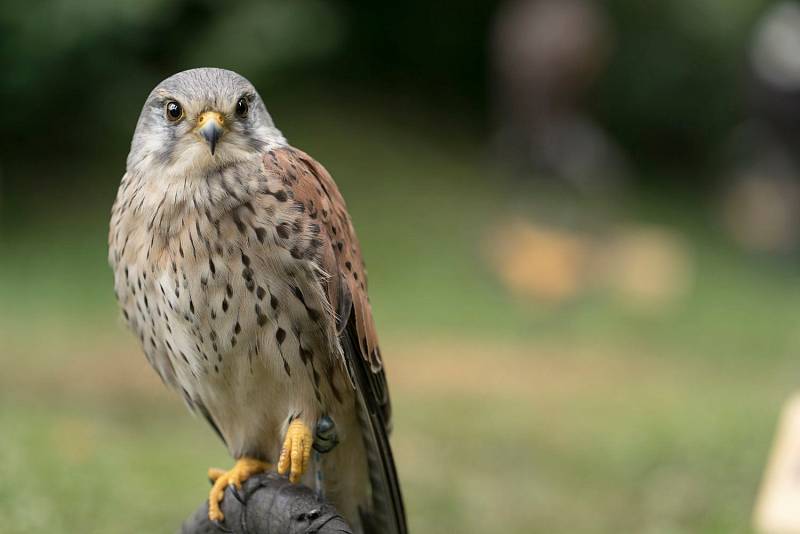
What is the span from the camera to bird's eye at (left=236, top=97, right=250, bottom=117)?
8.79ft

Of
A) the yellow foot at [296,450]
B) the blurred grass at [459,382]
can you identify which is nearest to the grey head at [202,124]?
the yellow foot at [296,450]

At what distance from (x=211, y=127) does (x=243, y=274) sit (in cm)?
32

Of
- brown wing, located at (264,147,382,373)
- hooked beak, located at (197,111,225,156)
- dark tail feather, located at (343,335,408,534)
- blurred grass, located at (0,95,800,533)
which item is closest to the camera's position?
hooked beak, located at (197,111,225,156)

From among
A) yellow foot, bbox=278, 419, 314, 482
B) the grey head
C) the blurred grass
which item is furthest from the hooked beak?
the blurred grass

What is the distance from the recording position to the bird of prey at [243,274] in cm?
264

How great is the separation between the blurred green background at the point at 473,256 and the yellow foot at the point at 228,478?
3.93 ft

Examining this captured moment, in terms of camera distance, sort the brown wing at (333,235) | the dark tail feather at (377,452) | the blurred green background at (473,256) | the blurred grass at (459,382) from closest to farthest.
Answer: the brown wing at (333,235) → the dark tail feather at (377,452) → the blurred grass at (459,382) → the blurred green background at (473,256)

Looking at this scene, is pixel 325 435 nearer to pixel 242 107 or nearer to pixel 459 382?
pixel 242 107

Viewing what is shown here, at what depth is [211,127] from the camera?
2594 mm

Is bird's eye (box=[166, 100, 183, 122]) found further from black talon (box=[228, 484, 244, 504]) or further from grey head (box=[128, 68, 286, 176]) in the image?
black talon (box=[228, 484, 244, 504])

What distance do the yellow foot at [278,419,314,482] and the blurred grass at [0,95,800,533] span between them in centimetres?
138

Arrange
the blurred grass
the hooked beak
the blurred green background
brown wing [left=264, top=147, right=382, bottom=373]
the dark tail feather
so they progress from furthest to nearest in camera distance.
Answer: the blurred green background < the blurred grass < the dark tail feather < brown wing [left=264, top=147, right=382, bottom=373] < the hooked beak

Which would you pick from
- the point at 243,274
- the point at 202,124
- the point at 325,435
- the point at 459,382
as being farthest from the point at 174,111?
the point at 459,382

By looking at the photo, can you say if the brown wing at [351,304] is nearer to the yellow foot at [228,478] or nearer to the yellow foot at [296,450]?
the yellow foot at [296,450]
